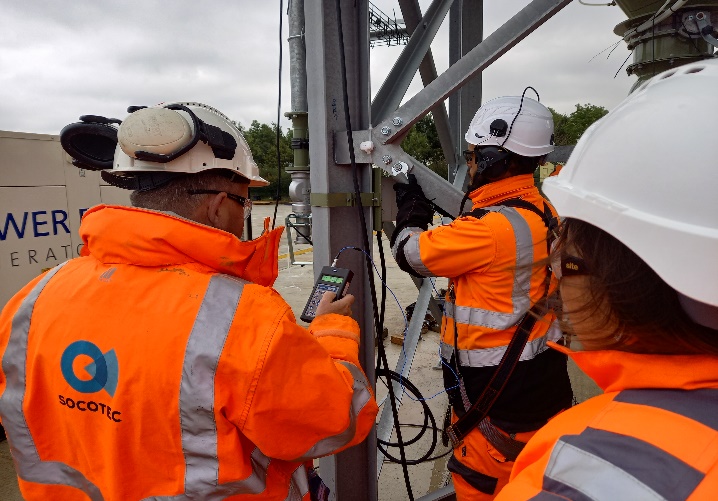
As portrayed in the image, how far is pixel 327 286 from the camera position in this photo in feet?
5.90

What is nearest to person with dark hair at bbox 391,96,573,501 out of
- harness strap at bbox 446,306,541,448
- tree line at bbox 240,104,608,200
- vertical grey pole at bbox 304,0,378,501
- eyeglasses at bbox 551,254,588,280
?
harness strap at bbox 446,306,541,448

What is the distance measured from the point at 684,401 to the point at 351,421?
2.83 feet

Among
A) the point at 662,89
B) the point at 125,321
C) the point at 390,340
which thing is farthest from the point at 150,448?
the point at 390,340

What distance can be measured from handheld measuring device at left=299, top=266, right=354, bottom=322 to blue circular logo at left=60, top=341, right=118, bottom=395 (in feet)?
2.20

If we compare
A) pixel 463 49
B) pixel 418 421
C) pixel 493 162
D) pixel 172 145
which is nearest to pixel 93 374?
pixel 172 145

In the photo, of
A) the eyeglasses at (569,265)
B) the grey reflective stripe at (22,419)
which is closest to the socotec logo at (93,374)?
the grey reflective stripe at (22,419)

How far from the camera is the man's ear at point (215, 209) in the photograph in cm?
141

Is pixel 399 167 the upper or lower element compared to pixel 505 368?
upper

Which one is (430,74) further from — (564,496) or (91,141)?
(564,496)

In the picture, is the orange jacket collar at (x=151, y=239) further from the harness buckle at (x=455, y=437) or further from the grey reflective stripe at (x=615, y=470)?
the harness buckle at (x=455, y=437)

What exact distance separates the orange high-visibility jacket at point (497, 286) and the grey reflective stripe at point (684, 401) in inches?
50.9

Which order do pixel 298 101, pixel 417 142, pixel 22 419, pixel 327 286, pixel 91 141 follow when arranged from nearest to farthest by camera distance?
pixel 22 419 → pixel 91 141 → pixel 327 286 → pixel 298 101 → pixel 417 142

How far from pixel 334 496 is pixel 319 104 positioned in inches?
74.8

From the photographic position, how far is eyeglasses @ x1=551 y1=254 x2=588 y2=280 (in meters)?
0.84
